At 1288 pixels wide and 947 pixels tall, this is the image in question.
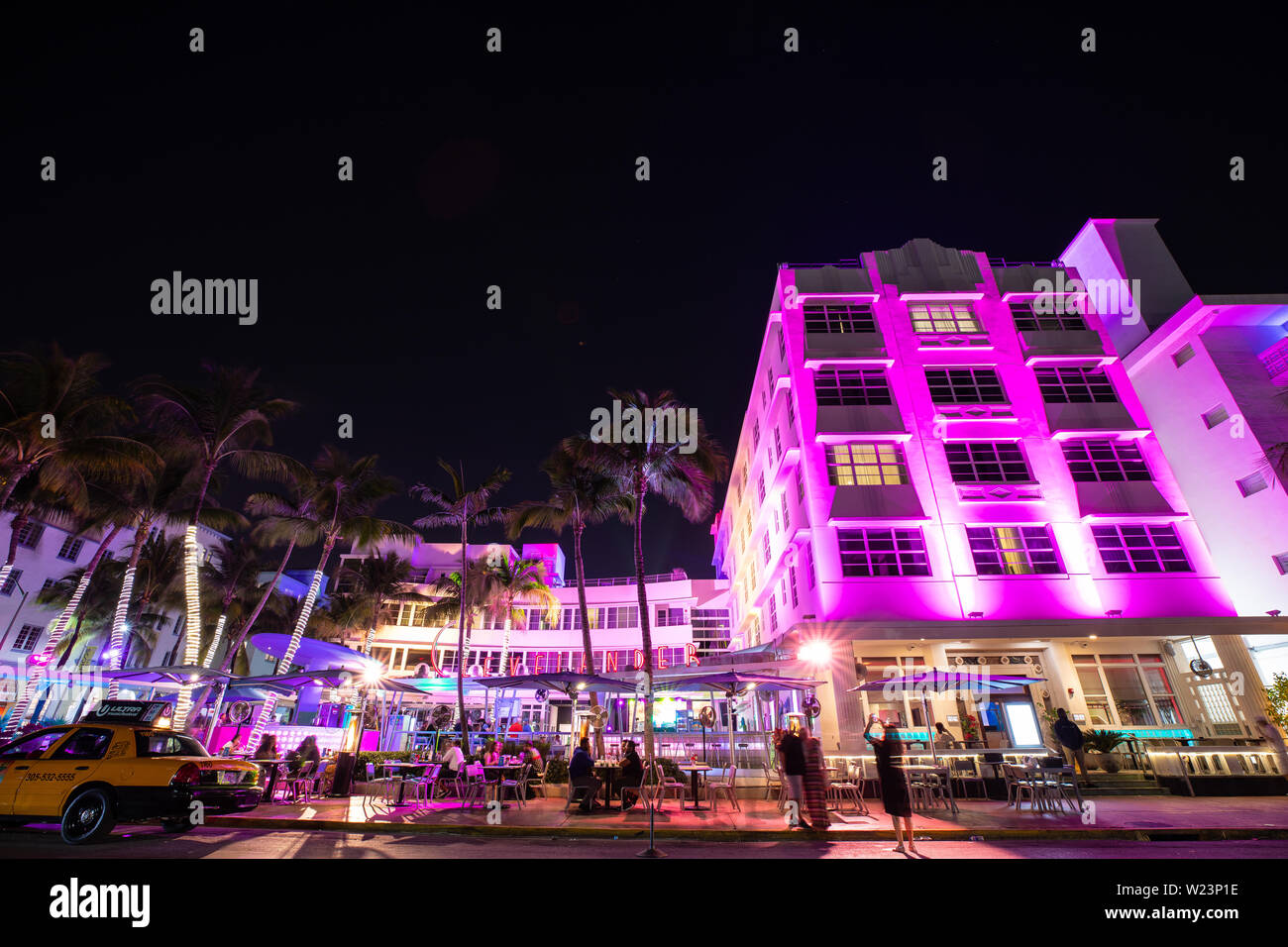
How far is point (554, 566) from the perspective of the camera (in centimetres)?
4984

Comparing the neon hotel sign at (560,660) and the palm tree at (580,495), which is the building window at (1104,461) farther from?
the neon hotel sign at (560,660)

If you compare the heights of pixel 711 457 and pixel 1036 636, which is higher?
pixel 711 457

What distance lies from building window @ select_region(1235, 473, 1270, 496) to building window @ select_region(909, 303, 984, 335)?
426 inches

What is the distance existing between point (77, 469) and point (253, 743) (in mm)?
12451

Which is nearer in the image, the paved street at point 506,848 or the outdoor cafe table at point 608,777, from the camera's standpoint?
the paved street at point 506,848

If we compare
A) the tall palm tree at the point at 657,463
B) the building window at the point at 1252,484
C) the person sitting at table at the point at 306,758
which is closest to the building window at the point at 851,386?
the tall palm tree at the point at 657,463

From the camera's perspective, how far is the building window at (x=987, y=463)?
73.4 feet

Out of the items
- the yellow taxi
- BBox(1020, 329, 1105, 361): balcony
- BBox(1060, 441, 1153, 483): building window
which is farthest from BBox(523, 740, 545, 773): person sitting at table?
BBox(1020, 329, 1105, 361): balcony

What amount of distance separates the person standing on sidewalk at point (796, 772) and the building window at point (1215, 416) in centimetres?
2350

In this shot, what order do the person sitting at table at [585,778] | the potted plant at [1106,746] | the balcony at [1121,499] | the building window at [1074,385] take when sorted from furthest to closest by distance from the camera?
the building window at [1074,385] → the balcony at [1121,499] → the potted plant at [1106,746] → the person sitting at table at [585,778]

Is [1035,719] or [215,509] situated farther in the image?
[215,509]
